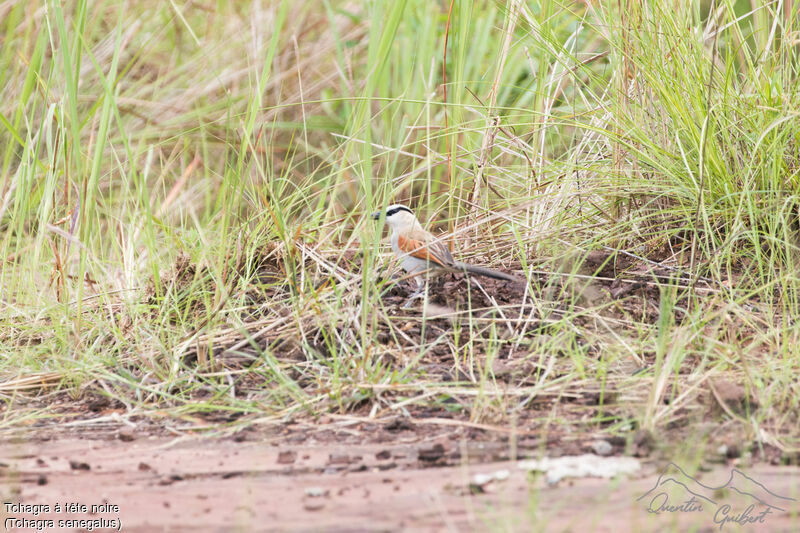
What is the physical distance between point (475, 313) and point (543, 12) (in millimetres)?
1333

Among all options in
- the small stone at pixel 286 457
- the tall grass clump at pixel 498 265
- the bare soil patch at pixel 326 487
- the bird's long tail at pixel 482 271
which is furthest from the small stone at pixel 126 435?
the bird's long tail at pixel 482 271

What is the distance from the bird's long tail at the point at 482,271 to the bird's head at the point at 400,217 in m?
0.40

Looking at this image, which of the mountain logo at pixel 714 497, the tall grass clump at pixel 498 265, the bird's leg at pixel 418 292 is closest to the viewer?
the mountain logo at pixel 714 497

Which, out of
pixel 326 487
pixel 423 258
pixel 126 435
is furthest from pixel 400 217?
pixel 326 487

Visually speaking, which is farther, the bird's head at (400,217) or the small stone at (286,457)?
the bird's head at (400,217)

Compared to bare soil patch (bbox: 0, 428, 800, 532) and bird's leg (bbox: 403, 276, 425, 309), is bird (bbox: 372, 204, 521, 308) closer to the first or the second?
bird's leg (bbox: 403, 276, 425, 309)

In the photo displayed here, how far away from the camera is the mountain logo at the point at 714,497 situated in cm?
186

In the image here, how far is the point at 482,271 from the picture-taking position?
3.54 metres

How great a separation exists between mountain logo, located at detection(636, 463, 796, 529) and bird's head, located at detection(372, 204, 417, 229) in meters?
2.07

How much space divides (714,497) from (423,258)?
183 centimetres

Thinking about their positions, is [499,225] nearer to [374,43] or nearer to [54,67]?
[374,43]

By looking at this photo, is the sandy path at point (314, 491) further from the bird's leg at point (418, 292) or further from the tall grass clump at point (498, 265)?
the bird's leg at point (418, 292)

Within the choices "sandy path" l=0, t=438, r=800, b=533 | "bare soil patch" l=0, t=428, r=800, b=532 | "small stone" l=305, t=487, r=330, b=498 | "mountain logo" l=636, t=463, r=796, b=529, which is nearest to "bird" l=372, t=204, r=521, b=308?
"bare soil patch" l=0, t=428, r=800, b=532

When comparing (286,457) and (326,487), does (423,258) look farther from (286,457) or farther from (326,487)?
(326,487)
